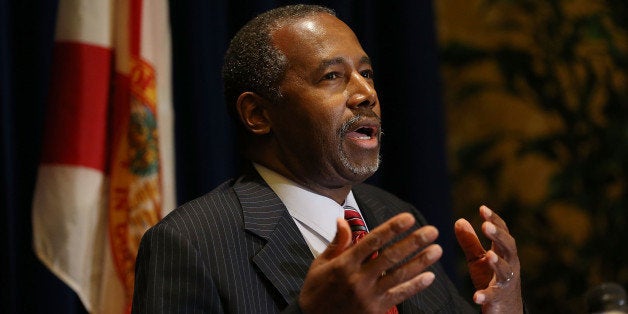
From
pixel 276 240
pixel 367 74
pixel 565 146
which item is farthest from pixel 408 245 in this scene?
pixel 565 146

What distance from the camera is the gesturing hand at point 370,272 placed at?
1.36m

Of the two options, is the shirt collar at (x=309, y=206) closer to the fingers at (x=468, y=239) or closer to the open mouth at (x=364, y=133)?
the open mouth at (x=364, y=133)

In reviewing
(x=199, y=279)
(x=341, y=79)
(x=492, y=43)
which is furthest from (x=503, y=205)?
(x=199, y=279)

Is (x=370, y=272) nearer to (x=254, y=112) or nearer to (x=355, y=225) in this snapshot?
(x=355, y=225)

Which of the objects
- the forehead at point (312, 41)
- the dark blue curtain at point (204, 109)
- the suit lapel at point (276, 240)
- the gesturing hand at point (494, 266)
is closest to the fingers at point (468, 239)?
the gesturing hand at point (494, 266)

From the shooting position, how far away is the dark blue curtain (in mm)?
2338

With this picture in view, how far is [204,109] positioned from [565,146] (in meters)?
1.67

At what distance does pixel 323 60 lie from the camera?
1.81m

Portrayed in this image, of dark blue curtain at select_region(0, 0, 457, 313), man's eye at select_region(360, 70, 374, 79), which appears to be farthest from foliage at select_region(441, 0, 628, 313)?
man's eye at select_region(360, 70, 374, 79)

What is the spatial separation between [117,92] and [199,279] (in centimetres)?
93

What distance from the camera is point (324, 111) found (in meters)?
1.79

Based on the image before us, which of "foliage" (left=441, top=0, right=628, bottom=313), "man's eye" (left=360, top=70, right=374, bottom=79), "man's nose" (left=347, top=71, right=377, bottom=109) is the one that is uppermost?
"man's eye" (left=360, top=70, right=374, bottom=79)

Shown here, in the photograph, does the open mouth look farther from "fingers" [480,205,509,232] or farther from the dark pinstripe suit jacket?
"fingers" [480,205,509,232]

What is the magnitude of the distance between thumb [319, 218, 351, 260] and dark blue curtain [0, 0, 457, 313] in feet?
3.72
